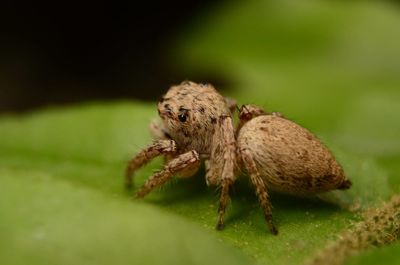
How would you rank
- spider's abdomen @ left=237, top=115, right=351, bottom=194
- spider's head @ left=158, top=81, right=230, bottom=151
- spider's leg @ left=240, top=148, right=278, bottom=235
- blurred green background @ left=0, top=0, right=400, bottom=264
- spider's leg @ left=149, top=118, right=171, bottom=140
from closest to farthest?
blurred green background @ left=0, top=0, right=400, bottom=264 → spider's leg @ left=240, top=148, right=278, bottom=235 → spider's abdomen @ left=237, top=115, right=351, bottom=194 → spider's head @ left=158, top=81, right=230, bottom=151 → spider's leg @ left=149, top=118, right=171, bottom=140

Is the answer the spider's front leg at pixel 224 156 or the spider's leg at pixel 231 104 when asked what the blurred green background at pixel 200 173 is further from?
the spider's leg at pixel 231 104

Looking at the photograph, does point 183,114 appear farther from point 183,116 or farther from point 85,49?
point 85,49

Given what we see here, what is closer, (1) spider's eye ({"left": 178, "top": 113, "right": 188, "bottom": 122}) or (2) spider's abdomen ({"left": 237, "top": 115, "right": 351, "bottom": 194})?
(2) spider's abdomen ({"left": 237, "top": 115, "right": 351, "bottom": 194})

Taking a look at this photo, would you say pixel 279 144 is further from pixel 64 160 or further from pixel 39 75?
pixel 39 75

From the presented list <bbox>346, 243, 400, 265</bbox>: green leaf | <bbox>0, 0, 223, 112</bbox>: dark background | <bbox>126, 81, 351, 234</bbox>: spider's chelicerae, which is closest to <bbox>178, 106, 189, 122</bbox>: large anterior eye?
<bbox>126, 81, 351, 234</bbox>: spider's chelicerae

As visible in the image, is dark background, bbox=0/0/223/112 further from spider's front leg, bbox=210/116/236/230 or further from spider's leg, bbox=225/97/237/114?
spider's front leg, bbox=210/116/236/230

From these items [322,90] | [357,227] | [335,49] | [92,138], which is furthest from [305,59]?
[357,227]

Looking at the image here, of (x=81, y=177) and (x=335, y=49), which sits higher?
(x=335, y=49)
